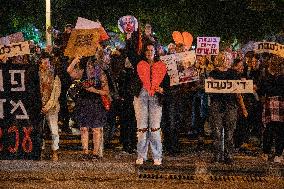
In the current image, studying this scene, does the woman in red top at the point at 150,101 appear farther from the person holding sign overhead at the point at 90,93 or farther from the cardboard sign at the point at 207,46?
the cardboard sign at the point at 207,46

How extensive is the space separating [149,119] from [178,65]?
2061 millimetres

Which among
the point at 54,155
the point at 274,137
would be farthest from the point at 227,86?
the point at 54,155

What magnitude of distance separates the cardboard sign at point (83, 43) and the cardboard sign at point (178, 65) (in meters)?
1.70

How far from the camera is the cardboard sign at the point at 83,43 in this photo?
11383 millimetres

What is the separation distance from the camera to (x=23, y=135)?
36.0ft

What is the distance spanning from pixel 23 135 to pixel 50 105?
66cm

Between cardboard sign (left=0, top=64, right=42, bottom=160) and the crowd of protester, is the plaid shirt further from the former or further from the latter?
cardboard sign (left=0, top=64, right=42, bottom=160)

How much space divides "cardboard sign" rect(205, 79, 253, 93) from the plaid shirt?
714 millimetres

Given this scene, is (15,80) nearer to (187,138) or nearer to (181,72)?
(181,72)

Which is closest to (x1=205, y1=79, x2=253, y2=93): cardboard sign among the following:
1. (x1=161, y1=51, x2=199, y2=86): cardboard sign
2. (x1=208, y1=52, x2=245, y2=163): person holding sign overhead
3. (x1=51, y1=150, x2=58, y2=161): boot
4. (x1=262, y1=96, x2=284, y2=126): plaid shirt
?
(x1=208, y1=52, x2=245, y2=163): person holding sign overhead

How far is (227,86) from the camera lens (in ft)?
37.0

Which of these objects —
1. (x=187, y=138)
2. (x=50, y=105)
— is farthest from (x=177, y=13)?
(x=50, y=105)

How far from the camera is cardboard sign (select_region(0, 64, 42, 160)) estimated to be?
36.0 ft

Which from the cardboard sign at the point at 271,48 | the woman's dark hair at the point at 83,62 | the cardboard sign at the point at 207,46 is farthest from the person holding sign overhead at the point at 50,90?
the cardboard sign at the point at 207,46
